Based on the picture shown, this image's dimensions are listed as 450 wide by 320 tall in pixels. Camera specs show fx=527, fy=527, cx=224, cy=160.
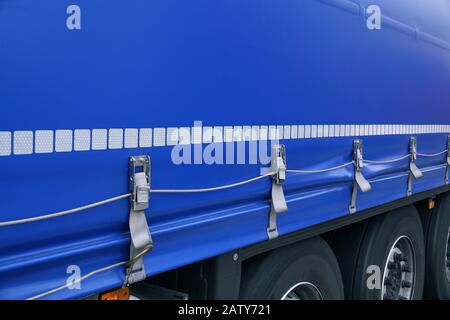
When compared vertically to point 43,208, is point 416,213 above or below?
below

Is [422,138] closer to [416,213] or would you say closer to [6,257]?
[416,213]

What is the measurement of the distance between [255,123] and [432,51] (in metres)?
2.27

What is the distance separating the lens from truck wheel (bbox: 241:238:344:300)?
238 centimetres

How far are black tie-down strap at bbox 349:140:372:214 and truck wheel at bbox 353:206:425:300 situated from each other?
54 cm

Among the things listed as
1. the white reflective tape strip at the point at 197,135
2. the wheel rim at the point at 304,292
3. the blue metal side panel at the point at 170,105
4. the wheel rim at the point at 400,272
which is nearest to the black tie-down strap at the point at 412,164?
the wheel rim at the point at 400,272

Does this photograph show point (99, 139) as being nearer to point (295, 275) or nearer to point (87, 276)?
point (87, 276)

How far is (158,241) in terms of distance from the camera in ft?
5.83

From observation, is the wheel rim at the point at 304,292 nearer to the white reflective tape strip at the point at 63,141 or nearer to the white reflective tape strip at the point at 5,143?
the white reflective tape strip at the point at 63,141

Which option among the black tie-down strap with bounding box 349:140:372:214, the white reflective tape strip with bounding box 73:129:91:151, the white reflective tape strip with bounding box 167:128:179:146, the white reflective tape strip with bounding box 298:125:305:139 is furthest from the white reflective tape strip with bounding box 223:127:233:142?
the black tie-down strap with bounding box 349:140:372:214

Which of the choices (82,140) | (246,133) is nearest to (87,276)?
(82,140)

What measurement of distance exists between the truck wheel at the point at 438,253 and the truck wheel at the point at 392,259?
33 cm

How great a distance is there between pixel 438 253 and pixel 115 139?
374cm

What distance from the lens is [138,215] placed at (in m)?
1.68
